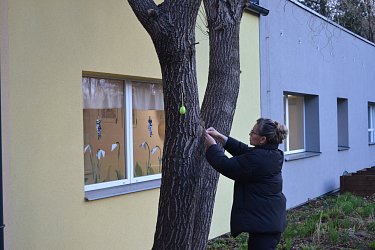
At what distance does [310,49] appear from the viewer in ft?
38.7

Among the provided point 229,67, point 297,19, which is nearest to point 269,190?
point 229,67

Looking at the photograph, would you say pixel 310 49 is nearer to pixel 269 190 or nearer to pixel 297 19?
pixel 297 19

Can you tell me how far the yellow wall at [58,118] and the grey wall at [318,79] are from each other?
13.6 ft

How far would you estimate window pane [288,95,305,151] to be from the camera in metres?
11.8

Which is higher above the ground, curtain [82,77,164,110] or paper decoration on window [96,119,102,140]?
curtain [82,77,164,110]

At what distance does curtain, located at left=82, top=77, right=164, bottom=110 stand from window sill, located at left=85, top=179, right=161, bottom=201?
98cm

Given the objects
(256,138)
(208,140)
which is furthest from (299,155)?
(208,140)

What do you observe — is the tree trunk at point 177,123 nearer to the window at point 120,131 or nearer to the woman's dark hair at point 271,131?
the woman's dark hair at point 271,131

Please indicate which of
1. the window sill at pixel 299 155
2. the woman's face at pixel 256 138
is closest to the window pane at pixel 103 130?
the woman's face at pixel 256 138

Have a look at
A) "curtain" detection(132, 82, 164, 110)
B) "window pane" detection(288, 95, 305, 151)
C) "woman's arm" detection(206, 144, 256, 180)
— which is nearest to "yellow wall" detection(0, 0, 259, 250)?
"curtain" detection(132, 82, 164, 110)

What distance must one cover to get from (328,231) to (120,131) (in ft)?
12.2

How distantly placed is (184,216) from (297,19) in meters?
8.51

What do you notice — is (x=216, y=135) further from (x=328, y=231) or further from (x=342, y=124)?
(x=342, y=124)

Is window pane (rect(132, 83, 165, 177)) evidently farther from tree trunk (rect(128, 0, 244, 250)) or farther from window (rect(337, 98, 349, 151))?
window (rect(337, 98, 349, 151))
